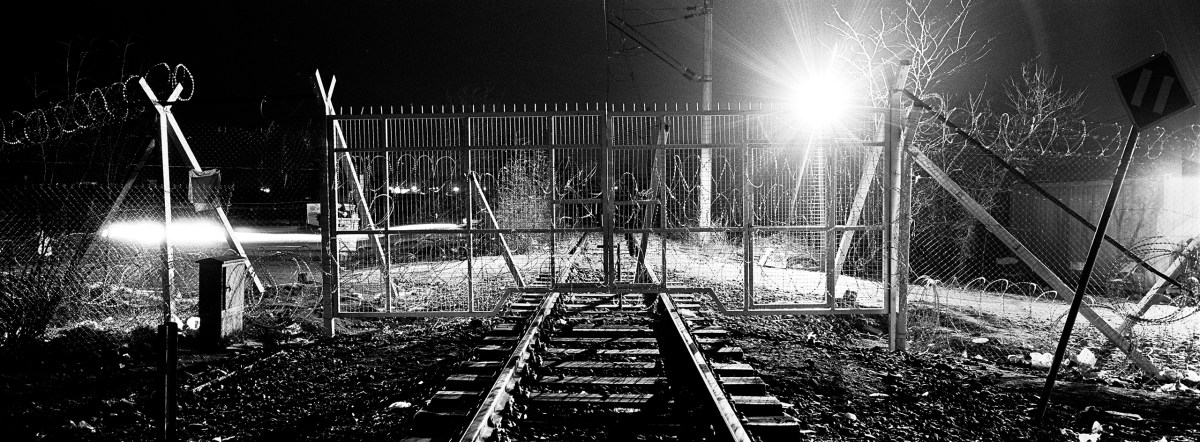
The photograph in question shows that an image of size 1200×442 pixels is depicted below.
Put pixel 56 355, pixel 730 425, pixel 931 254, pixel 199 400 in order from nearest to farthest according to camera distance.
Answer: pixel 730 425
pixel 199 400
pixel 56 355
pixel 931 254

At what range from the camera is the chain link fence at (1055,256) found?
7.86 m

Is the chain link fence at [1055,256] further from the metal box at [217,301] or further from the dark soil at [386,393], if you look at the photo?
the metal box at [217,301]

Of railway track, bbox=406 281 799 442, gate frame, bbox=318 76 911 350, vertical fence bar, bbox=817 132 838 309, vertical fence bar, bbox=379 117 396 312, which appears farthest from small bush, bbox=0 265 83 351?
vertical fence bar, bbox=817 132 838 309

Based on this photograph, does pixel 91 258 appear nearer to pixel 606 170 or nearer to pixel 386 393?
pixel 386 393

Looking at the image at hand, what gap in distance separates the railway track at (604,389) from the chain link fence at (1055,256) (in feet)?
12.6

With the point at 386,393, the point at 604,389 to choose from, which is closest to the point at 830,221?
the point at 604,389

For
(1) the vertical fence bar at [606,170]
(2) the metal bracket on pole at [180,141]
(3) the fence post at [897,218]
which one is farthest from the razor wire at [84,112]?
(3) the fence post at [897,218]

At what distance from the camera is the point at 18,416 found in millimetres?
5281

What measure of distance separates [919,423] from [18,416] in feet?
24.9

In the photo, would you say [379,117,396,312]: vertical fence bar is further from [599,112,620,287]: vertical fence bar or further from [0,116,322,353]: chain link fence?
[599,112,620,287]: vertical fence bar

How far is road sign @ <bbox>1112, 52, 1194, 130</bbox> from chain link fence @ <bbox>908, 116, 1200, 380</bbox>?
1.63 m

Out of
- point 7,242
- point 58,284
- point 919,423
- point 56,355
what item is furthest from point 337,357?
point 919,423

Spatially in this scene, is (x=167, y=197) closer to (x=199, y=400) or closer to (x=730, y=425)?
(x=199, y=400)

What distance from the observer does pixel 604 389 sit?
546cm
